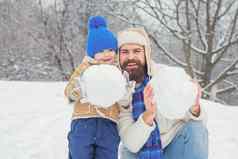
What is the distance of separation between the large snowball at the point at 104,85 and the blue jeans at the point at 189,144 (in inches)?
16.5

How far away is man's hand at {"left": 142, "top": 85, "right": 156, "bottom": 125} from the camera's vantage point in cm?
252

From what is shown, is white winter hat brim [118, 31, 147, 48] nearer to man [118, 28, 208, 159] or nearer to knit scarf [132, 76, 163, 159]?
man [118, 28, 208, 159]

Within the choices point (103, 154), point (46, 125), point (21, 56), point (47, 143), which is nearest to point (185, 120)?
point (103, 154)

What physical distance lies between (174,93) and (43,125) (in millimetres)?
2967

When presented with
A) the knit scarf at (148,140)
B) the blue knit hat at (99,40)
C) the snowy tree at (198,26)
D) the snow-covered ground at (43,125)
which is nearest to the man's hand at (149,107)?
the knit scarf at (148,140)

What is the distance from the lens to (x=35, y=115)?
5594mm

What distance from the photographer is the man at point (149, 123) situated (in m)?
2.57

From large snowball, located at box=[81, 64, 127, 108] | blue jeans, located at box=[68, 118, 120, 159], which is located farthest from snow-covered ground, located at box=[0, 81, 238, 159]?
large snowball, located at box=[81, 64, 127, 108]

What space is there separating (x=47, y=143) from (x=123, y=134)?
2090mm

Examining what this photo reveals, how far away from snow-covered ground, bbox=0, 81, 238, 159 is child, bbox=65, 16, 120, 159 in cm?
154

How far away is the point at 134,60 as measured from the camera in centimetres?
266

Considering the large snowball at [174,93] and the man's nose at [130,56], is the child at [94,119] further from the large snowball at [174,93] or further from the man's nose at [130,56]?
the large snowball at [174,93]

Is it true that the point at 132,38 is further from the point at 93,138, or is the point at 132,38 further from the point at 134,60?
the point at 93,138

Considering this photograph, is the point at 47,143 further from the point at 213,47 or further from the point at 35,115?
the point at 213,47
